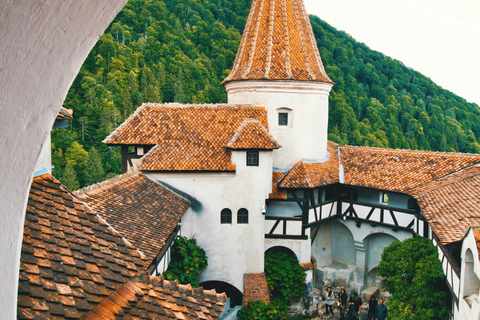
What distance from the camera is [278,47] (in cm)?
1812

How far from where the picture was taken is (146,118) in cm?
1662

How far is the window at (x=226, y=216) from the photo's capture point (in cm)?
1591

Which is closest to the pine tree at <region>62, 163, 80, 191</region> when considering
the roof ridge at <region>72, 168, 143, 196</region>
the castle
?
the castle

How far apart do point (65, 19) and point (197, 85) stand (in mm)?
60385

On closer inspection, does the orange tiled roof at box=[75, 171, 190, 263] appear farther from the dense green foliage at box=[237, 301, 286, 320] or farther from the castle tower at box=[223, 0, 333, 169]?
the castle tower at box=[223, 0, 333, 169]

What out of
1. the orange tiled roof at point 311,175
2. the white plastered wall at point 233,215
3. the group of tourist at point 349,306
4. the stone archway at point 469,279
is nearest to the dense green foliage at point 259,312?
the white plastered wall at point 233,215

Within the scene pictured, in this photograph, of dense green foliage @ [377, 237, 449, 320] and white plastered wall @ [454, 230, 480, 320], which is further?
dense green foliage @ [377, 237, 449, 320]

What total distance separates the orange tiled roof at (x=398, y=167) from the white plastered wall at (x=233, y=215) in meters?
4.86

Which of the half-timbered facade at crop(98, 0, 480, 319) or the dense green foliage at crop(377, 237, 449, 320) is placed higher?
the half-timbered facade at crop(98, 0, 480, 319)

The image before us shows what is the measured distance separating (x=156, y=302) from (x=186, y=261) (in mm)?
8628

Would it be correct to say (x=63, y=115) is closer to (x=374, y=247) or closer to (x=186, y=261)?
(x=186, y=261)

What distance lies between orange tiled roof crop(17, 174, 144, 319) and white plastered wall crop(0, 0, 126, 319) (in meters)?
1.19

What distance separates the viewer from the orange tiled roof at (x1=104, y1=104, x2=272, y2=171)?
15172 millimetres

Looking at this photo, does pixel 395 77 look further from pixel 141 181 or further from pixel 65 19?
pixel 65 19
